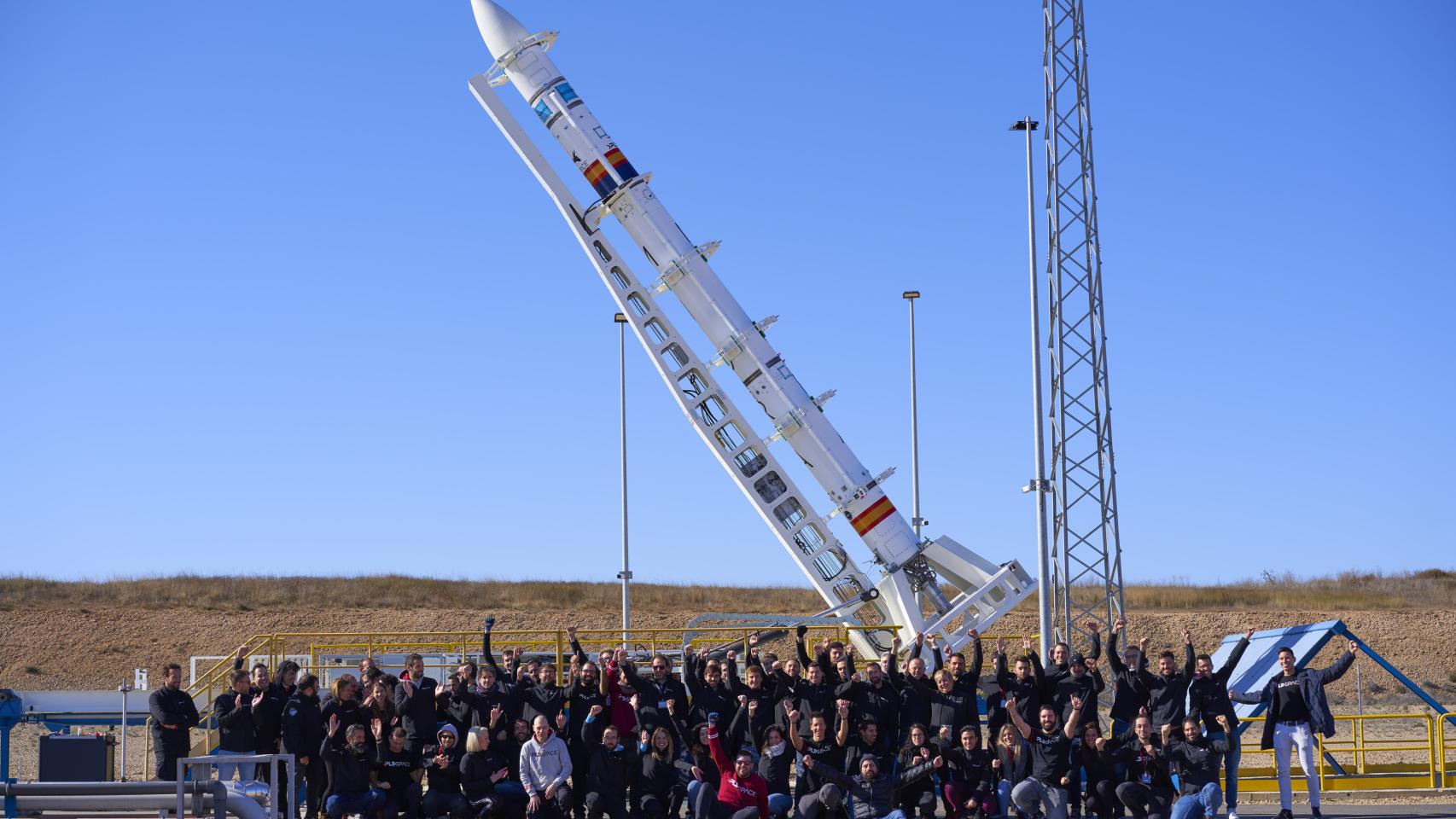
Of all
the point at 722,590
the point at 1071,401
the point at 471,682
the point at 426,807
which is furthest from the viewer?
the point at 722,590

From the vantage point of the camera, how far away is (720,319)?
20.9m

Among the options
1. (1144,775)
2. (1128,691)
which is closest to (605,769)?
(1144,775)

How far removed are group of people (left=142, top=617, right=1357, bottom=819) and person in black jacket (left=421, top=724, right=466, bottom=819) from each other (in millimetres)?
17

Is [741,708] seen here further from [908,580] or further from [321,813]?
[908,580]

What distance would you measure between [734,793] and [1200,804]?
14.1 feet

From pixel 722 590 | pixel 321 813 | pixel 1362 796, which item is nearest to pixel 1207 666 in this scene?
pixel 1362 796

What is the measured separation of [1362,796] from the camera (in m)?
17.3

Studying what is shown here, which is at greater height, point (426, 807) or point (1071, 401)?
point (1071, 401)

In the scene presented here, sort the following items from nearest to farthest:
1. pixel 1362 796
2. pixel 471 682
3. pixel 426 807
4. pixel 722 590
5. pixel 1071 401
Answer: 1. pixel 426 807
2. pixel 471 682
3. pixel 1362 796
4. pixel 1071 401
5. pixel 722 590

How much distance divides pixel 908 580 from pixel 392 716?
28.1 ft

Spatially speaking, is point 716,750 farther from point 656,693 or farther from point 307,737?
point 307,737

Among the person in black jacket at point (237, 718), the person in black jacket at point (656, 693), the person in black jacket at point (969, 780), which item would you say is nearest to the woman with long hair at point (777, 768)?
the person in black jacket at point (656, 693)

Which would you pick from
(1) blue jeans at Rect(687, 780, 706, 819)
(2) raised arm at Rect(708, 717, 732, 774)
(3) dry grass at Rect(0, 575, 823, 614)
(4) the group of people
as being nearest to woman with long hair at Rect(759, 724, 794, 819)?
(4) the group of people

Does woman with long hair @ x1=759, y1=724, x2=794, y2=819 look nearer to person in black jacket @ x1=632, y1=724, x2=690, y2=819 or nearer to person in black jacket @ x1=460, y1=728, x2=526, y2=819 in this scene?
person in black jacket @ x1=632, y1=724, x2=690, y2=819
